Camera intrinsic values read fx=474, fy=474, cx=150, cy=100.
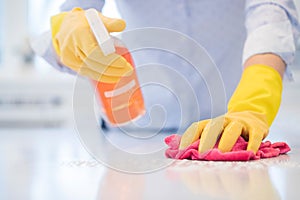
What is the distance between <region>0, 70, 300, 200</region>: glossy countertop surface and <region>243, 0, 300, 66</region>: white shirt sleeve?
0.79 ft

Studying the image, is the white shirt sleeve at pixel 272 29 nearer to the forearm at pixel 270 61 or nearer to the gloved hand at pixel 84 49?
the forearm at pixel 270 61

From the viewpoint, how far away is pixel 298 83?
2.80m

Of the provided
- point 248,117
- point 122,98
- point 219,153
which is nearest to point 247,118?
point 248,117

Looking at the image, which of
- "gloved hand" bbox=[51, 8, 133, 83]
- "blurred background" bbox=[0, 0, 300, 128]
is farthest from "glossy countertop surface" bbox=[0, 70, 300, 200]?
"blurred background" bbox=[0, 0, 300, 128]

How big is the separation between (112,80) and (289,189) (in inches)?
18.4

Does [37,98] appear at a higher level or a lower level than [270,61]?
lower

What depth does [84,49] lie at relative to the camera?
0.99m

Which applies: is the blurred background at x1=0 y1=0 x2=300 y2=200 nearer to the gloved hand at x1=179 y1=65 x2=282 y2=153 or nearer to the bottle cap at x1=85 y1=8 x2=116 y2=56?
the gloved hand at x1=179 y1=65 x2=282 y2=153

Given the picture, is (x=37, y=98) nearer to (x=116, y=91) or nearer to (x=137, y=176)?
(x=116, y=91)

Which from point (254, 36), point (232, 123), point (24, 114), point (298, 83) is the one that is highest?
point (254, 36)

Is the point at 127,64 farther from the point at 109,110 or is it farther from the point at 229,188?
the point at 229,188

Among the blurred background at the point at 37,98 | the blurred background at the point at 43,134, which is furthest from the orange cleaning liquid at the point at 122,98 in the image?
the blurred background at the point at 37,98

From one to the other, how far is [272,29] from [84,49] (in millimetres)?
462

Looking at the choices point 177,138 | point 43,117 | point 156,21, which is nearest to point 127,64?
point 177,138
